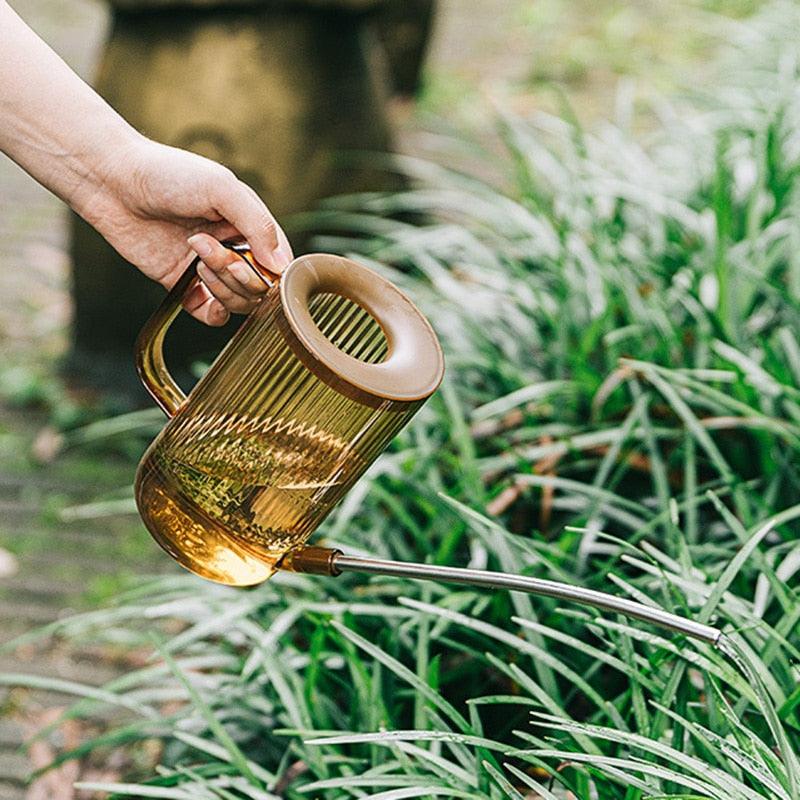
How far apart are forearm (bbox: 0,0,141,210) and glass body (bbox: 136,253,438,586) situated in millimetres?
428

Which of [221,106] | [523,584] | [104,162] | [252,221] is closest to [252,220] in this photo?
[252,221]

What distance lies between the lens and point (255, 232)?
5.16ft

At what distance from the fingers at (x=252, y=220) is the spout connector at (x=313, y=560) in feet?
1.13

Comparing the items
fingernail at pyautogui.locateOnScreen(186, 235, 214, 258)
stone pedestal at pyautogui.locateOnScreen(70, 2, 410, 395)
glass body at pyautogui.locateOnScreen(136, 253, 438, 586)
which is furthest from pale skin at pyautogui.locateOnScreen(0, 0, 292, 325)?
stone pedestal at pyautogui.locateOnScreen(70, 2, 410, 395)

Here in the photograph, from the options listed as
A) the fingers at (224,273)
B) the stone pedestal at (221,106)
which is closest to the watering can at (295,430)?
the fingers at (224,273)

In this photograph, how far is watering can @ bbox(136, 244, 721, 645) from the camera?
1.35m

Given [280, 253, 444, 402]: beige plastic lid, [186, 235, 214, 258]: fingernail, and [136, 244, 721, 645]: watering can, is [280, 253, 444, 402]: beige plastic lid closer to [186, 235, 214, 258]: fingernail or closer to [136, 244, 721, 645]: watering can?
[136, 244, 721, 645]: watering can

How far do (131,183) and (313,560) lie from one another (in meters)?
0.58

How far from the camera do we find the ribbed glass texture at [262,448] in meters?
1.38

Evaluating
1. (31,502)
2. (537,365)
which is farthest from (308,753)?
(31,502)

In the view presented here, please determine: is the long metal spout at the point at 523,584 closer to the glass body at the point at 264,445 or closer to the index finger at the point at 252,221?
the glass body at the point at 264,445

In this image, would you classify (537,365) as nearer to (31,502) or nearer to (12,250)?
(31,502)

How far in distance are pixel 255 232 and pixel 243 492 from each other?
13.1 inches

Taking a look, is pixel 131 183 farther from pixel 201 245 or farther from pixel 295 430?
pixel 295 430
